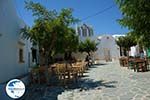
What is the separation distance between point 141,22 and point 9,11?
317 inches

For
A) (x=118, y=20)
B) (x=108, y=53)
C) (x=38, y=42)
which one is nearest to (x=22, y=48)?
(x=38, y=42)

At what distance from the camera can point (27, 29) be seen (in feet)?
57.0

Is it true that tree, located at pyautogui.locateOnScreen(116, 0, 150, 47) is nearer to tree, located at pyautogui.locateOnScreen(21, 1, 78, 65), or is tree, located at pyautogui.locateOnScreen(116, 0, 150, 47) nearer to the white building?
tree, located at pyautogui.locateOnScreen(21, 1, 78, 65)

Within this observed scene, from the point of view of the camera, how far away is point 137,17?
8.79 meters

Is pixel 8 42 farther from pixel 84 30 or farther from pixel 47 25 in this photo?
pixel 84 30

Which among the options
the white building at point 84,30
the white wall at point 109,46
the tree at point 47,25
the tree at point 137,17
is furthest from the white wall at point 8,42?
the white wall at point 109,46

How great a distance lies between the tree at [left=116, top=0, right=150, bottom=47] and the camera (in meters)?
8.55

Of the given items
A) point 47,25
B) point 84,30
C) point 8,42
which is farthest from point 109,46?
point 8,42

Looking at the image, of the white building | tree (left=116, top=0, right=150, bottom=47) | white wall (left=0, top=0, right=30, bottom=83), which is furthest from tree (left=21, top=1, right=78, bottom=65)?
the white building

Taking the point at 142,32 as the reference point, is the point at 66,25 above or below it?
above

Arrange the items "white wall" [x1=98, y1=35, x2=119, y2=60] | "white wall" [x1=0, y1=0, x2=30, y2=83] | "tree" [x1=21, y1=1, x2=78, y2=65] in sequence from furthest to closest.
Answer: "white wall" [x1=98, y1=35, x2=119, y2=60], "tree" [x1=21, y1=1, x2=78, y2=65], "white wall" [x1=0, y1=0, x2=30, y2=83]

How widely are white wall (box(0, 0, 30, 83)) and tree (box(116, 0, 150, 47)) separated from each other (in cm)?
599

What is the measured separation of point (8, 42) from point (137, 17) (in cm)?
755

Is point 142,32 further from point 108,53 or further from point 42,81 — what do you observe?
point 108,53
